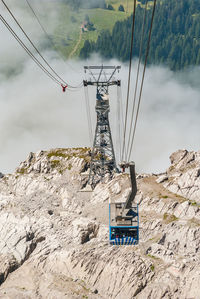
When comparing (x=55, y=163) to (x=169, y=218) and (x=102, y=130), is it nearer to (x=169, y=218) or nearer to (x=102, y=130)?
(x=102, y=130)

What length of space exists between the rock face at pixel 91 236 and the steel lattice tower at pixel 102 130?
18.5ft

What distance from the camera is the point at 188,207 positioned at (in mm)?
81062

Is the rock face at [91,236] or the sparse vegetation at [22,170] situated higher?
the sparse vegetation at [22,170]

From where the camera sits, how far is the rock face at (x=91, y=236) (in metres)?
65.9

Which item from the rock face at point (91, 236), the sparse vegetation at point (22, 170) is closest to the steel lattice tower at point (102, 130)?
the rock face at point (91, 236)

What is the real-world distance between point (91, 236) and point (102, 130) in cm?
4365

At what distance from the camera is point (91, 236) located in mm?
84188

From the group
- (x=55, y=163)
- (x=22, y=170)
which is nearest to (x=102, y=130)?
(x=55, y=163)

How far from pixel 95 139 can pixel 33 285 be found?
2235 inches

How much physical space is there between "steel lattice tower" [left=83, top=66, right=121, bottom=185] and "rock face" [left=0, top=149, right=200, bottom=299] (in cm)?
565

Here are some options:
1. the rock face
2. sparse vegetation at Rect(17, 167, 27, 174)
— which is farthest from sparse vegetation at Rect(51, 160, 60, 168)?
sparse vegetation at Rect(17, 167, 27, 174)

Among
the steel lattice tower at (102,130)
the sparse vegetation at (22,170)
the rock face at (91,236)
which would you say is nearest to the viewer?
the rock face at (91,236)

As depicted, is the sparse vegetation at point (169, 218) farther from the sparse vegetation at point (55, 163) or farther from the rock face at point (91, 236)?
the sparse vegetation at point (55, 163)

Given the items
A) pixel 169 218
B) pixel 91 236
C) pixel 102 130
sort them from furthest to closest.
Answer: pixel 102 130
pixel 91 236
pixel 169 218
